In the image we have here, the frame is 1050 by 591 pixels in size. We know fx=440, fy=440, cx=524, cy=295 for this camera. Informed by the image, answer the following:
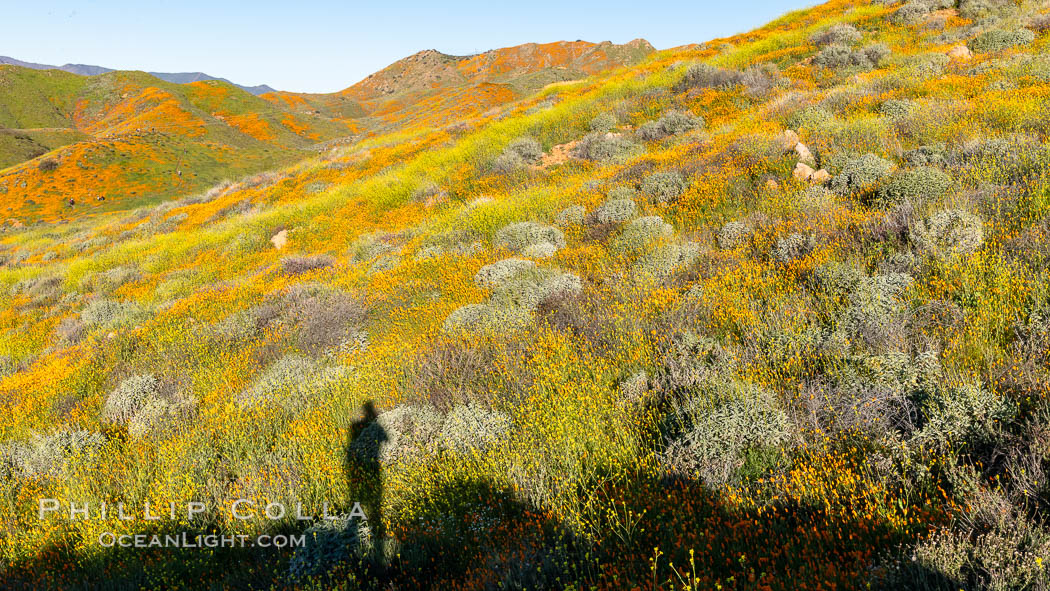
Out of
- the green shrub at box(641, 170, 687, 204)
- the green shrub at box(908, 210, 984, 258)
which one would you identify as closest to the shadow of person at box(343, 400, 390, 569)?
the green shrub at box(908, 210, 984, 258)

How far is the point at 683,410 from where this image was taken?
12.2ft

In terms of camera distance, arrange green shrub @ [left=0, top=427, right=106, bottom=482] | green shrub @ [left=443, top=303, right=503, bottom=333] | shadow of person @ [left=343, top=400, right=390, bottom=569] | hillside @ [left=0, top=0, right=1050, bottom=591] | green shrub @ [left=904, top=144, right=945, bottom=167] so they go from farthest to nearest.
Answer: green shrub @ [left=904, top=144, right=945, bottom=167]
green shrub @ [left=443, top=303, right=503, bottom=333]
green shrub @ [left=0, top=427, right=106, bottom=482]
shadow of person @ [left=343, top=400, right=390, bottom=569]
hillside @ [left=0, top=0, right=1050, bottom=591]

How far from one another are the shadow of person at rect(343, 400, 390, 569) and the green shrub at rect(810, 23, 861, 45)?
1909 centimetres

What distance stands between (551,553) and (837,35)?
65.4ft

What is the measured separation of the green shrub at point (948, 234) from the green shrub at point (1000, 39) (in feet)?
35.6

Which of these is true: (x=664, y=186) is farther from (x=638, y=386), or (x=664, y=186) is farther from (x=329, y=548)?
(x=329, y=548)

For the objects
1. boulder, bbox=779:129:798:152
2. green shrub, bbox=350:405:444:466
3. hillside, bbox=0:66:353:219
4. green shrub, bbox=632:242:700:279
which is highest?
hillside, bbox=0:66:353:219

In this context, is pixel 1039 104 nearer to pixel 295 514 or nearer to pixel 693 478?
pixel 693 478

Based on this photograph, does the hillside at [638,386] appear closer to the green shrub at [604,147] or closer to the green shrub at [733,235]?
the green shrub at [733,235]

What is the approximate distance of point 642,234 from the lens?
23.9 feet

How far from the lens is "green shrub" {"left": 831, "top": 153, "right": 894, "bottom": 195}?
6.52 metres

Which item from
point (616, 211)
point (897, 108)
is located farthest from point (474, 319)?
point (897, 108)

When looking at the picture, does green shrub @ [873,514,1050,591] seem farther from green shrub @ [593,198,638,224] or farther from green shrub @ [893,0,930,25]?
green shrub @ [893,0,930,25]

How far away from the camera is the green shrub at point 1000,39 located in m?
11.0
